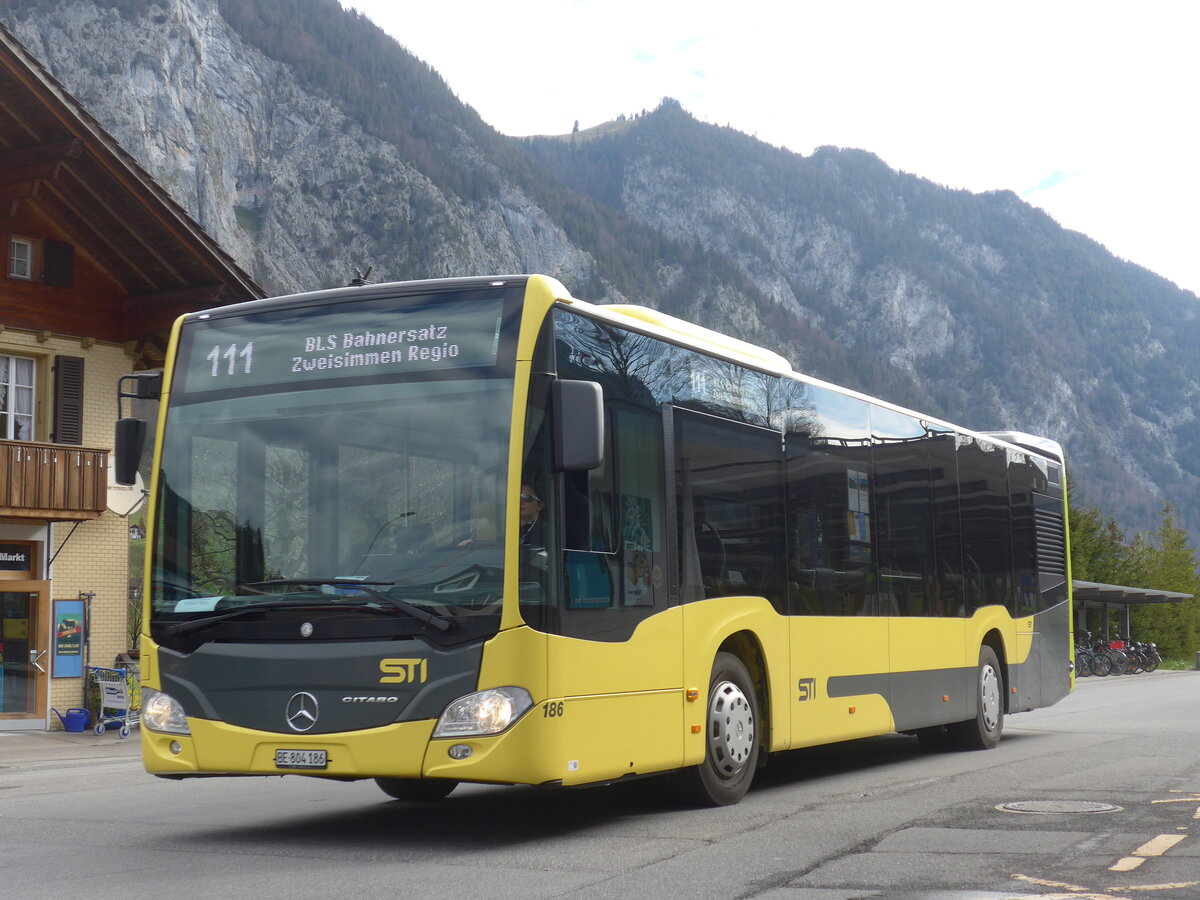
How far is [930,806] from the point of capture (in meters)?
9.60

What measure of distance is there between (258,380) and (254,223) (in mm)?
140765

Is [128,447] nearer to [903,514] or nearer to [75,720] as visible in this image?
[903,514]

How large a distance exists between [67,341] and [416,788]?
1611 centimetres

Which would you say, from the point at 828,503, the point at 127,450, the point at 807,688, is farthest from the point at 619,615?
the point at 828,503

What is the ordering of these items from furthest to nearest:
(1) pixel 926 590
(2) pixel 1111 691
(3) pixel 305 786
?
(2) pixel 1111 691 < (1) pixel 926 590 < (3) pixel 305 786

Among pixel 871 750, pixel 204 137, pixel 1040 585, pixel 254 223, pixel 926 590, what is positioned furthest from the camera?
pixel 254 223

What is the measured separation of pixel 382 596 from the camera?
25.7 feet

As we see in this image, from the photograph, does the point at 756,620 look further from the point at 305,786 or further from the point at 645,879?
the point at 305,786

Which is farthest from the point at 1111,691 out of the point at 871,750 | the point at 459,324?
the point at 459,324

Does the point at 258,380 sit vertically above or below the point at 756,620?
above

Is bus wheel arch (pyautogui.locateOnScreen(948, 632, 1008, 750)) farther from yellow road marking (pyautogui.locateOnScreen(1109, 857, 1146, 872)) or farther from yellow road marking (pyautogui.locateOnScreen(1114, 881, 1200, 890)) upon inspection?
yellow road marking (pyautogui.locateOnScreen(1114, 881, 1200, 890))

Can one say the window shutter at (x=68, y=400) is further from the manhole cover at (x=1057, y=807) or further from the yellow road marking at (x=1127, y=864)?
the yellow road marking at (x=1127, y=864)

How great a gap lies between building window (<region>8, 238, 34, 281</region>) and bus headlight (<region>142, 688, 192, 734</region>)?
1711 centimetres

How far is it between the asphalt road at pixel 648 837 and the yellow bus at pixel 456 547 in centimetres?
46
